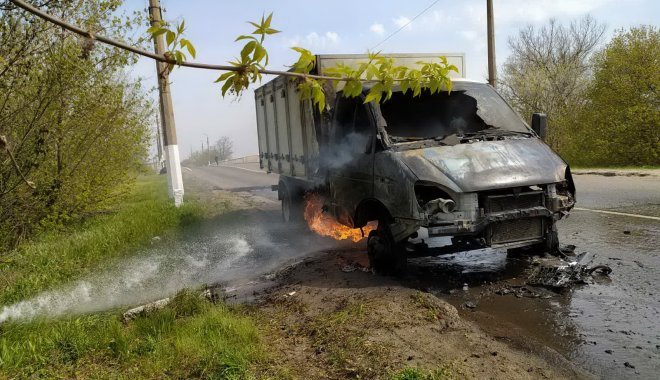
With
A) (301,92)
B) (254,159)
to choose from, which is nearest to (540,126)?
(301,92)

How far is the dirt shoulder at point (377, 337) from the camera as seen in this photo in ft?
10.7

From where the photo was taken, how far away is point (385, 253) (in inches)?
213

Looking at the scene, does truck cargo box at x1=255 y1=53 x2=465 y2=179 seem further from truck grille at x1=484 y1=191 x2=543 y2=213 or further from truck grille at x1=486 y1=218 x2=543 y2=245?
truck grille at x1=486 y1=218 x2=543 y2=245

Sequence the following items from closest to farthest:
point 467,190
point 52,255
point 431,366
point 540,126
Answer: point 431,366 → point 467,190 → point 540,126 → point 52,255

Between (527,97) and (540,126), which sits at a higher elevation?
(527,97)

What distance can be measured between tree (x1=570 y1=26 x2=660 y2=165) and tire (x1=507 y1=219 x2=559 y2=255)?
16.2 meters

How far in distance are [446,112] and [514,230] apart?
7.16 feet

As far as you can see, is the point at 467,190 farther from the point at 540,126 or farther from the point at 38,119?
the point at 38,119

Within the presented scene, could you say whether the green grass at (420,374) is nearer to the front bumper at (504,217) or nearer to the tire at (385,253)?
the front bumper at (504,217)

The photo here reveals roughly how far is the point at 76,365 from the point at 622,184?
45.1 feet

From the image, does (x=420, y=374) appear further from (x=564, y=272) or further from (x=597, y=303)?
(x=564, y=272)

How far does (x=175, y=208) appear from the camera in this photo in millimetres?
12930

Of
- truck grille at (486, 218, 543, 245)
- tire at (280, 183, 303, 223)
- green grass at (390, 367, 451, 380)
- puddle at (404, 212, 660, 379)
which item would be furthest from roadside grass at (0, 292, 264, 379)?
tire at (280, 183, 303, 223)

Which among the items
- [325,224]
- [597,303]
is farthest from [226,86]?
[325,224]
